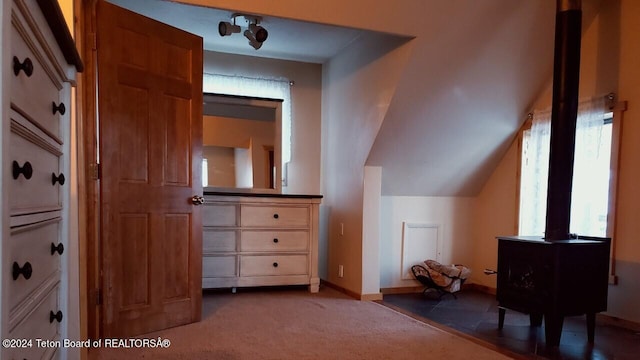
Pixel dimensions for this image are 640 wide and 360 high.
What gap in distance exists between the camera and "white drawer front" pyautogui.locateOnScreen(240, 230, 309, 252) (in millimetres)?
3867

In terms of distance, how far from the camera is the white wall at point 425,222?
4160 mm

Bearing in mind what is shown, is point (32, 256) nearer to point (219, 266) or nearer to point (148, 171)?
point (148, 171)

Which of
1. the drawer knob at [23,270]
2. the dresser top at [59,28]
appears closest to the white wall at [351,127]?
the dresser top at [59,28]

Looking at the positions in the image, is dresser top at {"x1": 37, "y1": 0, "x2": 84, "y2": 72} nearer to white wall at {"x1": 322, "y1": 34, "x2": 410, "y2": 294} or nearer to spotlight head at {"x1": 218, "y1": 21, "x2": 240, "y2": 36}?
spotlight head at {"x1": 218, "y1": 21, "x2": 240, "y2": 36}

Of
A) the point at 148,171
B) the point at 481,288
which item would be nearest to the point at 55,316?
the point at 148,171

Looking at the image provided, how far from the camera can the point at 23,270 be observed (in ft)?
2.73

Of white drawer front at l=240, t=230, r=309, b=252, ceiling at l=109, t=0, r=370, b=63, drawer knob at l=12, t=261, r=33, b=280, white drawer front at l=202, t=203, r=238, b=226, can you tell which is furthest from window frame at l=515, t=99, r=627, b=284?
drawer knob at l=12, t=261, r=33, b=280

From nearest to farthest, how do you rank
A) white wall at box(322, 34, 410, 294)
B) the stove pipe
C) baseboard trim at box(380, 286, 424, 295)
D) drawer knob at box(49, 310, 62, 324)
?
1. drawer knob at box(49, 310, 62, 324)
2. the stove pipe
3. white wall at box(322, 34, 410, 294)
4. baseboard trim at box(380, 286, 424, 295)

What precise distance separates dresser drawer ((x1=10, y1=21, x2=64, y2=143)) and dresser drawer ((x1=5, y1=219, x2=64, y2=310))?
9.0 inches

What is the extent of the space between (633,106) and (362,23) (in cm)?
Answer: 200

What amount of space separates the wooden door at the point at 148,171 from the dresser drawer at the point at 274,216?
87 cm

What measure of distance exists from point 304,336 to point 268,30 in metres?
2.43

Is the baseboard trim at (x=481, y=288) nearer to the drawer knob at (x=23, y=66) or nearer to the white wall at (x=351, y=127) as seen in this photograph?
the white wall at (x=351, y=127)

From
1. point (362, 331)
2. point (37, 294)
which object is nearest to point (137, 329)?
point (362, 331)
